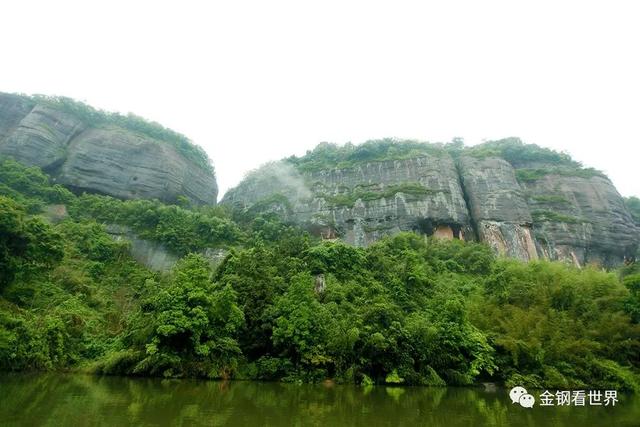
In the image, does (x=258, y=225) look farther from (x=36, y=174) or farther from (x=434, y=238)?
(x=36, y=174)

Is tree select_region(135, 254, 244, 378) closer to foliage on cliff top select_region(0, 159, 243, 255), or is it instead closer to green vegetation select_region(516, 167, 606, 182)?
foliage on cliff top select_region(0, 159, 243, 255)

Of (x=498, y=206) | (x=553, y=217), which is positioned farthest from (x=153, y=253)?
(x=553, y=217)

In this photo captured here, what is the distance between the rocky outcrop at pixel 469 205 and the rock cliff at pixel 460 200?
77 millimetres

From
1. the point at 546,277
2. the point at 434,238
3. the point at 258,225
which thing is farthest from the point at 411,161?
the point at 546,277

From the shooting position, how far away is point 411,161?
35781mm

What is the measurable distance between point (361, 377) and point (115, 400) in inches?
330

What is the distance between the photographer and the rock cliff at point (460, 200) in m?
31.4

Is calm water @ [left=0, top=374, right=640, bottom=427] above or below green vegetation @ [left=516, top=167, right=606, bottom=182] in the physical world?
below

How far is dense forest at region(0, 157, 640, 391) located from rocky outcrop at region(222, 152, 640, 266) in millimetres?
11196

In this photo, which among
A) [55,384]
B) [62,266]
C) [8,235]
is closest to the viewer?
[55,384]

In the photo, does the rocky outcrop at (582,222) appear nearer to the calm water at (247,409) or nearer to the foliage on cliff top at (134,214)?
the foliage on cliff top at (134,214)

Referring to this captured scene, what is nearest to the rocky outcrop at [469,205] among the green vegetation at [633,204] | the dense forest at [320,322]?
the green vegetation at [633,204]

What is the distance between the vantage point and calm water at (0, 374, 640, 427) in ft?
20.0

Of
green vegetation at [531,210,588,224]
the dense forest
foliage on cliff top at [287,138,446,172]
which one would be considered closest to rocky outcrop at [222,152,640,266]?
green vegetation at [531,210,588,224]
